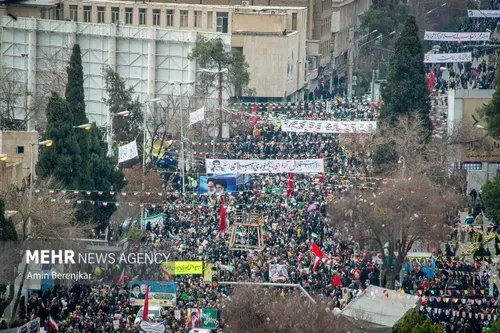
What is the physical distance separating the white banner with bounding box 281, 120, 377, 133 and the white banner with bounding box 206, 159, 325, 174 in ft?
25.8

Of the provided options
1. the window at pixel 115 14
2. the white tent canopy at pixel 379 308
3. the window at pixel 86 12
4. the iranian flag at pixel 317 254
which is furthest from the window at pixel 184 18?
the white tent canopy at pixel 379 308

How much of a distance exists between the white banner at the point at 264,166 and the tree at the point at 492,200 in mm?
7212

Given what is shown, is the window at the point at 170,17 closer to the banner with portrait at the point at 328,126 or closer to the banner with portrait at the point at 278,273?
the banner with portrait at the point at 328,126

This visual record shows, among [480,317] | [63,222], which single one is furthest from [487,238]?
[63,222]

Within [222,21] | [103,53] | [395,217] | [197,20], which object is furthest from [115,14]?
[395,217]

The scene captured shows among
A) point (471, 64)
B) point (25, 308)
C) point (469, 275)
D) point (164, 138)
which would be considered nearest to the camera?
point (25, 308)

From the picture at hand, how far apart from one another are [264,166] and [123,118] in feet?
49.5

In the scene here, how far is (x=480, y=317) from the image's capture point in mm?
59969

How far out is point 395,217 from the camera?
67.8m

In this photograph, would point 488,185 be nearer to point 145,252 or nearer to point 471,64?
point 145,252

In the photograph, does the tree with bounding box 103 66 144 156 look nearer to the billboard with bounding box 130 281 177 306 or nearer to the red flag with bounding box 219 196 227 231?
the red flag with bounding box 219 196 227 231

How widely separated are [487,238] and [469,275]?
233 inches

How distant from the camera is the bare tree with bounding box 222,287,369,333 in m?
55.0

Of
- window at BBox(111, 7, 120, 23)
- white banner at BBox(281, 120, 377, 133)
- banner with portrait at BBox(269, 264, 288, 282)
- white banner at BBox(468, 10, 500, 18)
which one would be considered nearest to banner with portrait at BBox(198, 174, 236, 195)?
white banner at BBox(281, 120, 377, 133)
